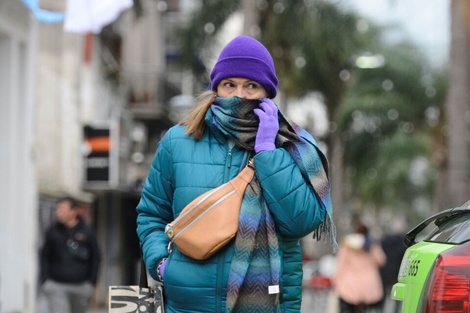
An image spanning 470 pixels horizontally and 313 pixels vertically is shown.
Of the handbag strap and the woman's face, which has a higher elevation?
the woman's face

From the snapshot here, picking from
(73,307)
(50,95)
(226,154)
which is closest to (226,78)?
(226,154)

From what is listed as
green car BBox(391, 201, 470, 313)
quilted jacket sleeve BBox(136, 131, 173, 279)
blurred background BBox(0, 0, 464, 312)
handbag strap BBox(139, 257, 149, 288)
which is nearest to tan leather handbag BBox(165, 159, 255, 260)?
quilted jacket sleeve BBox(136, 131, 173, 279)

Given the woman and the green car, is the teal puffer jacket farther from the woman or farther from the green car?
the green car

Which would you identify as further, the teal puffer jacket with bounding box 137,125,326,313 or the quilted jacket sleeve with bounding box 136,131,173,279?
the quilted jacket sleeve with bounding box 136,131,173,279

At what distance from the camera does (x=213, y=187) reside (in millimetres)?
4520

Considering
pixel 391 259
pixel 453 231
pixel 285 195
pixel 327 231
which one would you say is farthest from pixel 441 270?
pixel 391 259

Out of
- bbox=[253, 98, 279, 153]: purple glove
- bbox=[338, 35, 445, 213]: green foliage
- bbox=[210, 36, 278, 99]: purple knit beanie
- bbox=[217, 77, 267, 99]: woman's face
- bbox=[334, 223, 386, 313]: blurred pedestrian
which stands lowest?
bbox=[334, 223, 386, 313]: blurred pedestrian

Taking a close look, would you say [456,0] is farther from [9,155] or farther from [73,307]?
[73,307]

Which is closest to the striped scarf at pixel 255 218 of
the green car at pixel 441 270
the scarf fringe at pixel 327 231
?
the scarf fringe at pixel 327 231

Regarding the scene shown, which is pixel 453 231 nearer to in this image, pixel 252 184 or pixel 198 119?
pixel 252 184

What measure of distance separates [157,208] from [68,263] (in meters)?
7.46

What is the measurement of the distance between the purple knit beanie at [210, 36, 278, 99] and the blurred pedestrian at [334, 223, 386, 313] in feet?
32.7

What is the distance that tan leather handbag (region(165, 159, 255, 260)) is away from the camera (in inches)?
172

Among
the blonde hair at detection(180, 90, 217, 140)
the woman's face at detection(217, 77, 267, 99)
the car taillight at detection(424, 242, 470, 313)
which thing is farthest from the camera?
the woman's face at detection(217, 77, 267, 99)
